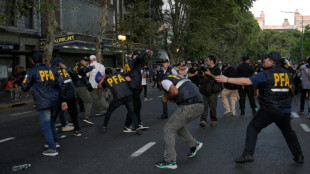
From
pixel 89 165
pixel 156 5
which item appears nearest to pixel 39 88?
pixel 89 165

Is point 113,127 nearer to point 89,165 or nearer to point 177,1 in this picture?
point 89,165

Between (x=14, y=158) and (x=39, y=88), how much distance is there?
50.6 inches

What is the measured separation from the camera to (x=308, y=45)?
245ft

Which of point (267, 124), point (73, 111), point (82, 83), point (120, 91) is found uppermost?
point (82, 83)

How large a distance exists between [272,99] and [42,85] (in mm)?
3739

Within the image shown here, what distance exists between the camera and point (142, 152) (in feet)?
17.7

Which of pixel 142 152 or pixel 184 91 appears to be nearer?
pixel 184 91

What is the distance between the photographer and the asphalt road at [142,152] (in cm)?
446

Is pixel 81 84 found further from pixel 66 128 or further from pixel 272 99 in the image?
pixel 272 99

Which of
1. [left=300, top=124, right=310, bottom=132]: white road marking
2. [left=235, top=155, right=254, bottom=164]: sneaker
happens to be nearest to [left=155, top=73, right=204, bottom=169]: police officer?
[left=235, top=155, right=254, bottom=164]: sneaker

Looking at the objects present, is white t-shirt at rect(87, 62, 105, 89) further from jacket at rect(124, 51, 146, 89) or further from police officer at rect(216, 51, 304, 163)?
police officer at rect(216, 51, 304, 163)

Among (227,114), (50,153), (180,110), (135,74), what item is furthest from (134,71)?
(227,114)

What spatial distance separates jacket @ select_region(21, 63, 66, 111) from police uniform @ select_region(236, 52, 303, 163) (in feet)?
10.8

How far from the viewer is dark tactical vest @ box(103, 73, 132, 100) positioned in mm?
6852
